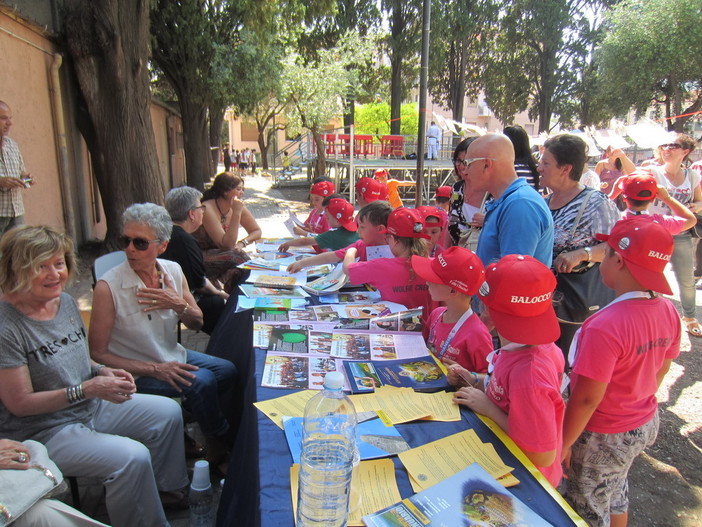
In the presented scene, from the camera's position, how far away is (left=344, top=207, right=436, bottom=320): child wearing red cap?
9.40 ft

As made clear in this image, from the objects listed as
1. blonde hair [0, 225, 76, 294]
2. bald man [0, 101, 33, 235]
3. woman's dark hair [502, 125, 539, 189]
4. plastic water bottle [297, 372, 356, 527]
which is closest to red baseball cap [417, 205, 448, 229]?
woman's dark hair [502, 125, 539, 189]

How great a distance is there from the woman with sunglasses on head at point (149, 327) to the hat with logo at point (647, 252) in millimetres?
2147

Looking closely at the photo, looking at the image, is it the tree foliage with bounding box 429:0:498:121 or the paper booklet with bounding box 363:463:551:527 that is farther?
the tree foliage with bounding box 429:0:498:121

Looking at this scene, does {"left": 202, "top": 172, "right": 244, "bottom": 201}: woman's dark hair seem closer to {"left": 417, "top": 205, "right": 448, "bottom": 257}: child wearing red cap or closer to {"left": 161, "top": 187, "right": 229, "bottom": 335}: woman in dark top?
{"left": 161, "top": 187, "right": 229, "bottom": 335}: woman in dark top

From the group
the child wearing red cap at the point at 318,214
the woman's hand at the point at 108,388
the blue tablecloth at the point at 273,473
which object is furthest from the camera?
the child wearing red cap at the point at 318,214

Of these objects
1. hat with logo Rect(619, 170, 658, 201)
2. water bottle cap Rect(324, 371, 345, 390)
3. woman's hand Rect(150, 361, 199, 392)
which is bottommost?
woman's hand Rect(150, 361, 199, 392)

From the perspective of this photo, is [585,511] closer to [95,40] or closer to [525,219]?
[525,219]

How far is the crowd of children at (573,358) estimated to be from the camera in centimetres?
153

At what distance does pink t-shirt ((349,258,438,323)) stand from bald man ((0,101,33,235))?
3.61 m

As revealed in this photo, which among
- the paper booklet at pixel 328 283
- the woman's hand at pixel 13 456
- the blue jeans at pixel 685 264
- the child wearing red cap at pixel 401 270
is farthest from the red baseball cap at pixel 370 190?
the woman's hand at pixel 13 456

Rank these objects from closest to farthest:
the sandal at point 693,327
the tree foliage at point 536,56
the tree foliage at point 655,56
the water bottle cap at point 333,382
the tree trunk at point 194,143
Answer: the water bottle cap at point 333,382
the sandal at point 693,327
the tree trunk at point 194,143
the tree foliage at point 655,56
the tree foliage at point 536,56

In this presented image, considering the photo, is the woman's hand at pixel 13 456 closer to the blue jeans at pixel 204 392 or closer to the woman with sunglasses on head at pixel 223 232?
the blue jeans at pixel 204 392

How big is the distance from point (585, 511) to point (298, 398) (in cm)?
128

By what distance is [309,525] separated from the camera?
1.18 m
